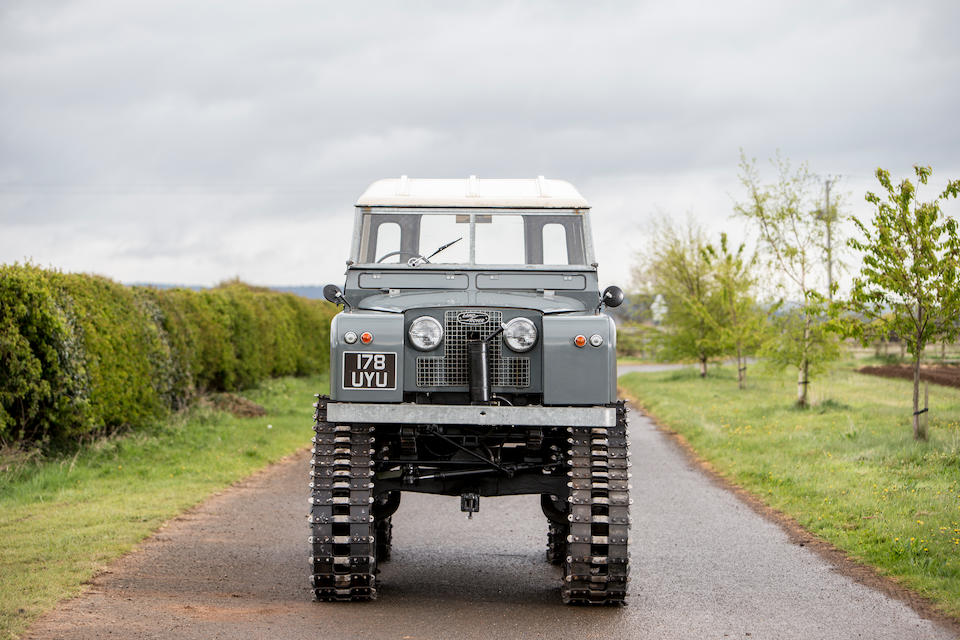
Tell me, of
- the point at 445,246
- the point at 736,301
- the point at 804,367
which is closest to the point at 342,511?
the point at 445,246

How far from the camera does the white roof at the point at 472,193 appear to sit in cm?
866

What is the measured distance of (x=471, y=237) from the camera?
8.52 m

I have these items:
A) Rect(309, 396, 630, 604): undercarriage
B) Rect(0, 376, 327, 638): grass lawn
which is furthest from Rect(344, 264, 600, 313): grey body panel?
Rect(0, 376, 327, 638): grass lawn

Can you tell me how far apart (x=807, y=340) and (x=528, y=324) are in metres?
14.8

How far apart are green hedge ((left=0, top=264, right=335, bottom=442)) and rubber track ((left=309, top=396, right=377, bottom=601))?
6.01 meters

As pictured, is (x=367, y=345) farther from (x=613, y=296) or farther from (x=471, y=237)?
(x=613, y=296)

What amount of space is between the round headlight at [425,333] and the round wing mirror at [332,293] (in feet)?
3.16

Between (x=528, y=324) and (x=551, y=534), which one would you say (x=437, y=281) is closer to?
(x=528, y=324)

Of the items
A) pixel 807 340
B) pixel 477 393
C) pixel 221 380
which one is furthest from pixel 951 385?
pixel 477 393

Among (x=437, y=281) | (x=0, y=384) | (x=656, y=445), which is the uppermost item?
(x=437, y=281)

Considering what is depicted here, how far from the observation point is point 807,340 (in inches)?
819

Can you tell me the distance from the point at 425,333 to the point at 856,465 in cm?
753

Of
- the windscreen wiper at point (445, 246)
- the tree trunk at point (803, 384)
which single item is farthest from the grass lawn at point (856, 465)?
the windscreen wiper at point (445, 246)

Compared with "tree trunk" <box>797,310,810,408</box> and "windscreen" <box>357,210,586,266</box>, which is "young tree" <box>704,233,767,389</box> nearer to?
"tree trunk" <box>797,310,810,408</box>
